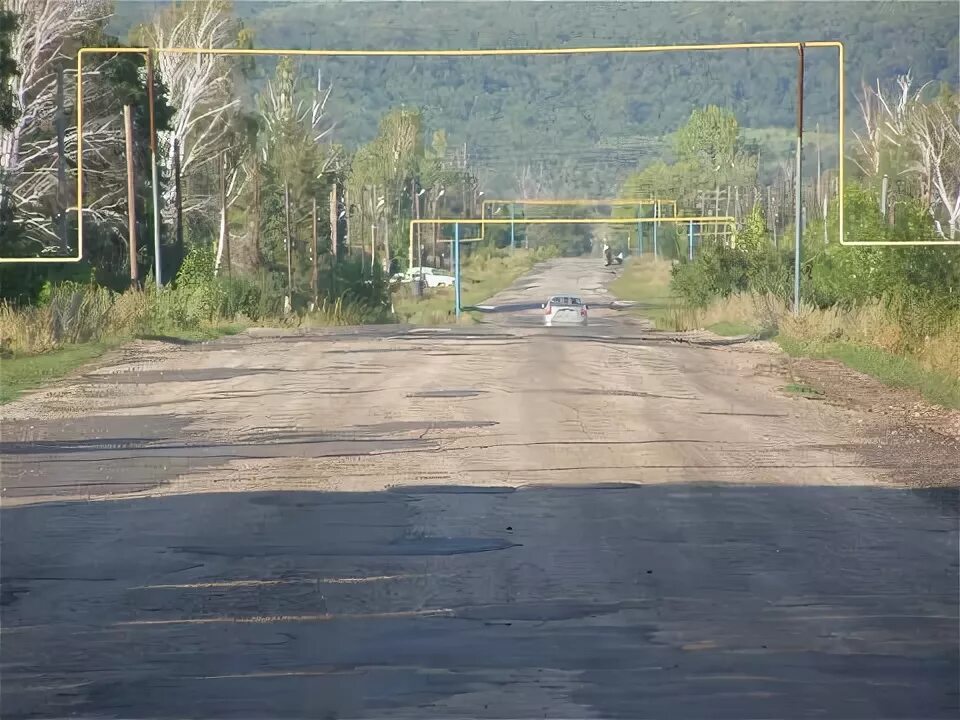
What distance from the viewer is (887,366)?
2398 cm

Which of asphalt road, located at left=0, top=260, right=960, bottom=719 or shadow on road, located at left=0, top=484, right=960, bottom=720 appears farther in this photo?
asphalt road, located at left=0, top=260, right=960, bottom=719

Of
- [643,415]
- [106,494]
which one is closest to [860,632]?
[106,494]

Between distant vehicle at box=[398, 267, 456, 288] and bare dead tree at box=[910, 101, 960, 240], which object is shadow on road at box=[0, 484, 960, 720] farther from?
distant vehicle at box=[398, 267, 456, 288]

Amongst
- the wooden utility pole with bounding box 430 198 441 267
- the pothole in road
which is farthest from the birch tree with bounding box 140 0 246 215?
the wooden utility pole with bounding box 430 198 441 267

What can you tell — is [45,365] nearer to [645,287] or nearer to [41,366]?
[41,366]

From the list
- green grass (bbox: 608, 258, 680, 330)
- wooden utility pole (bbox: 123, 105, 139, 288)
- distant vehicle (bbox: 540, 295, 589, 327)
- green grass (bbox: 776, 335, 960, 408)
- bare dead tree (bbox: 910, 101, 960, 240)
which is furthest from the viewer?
green grass (bbox: 608, 258, 680, 330)

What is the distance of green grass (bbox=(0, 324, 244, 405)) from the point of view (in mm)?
20766

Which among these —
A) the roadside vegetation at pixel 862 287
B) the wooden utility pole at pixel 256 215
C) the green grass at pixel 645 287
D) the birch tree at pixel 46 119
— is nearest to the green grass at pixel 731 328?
the roadside vegetation at pixel 862 287

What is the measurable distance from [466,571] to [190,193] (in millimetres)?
60868

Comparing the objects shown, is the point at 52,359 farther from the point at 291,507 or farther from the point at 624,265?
the point at 624,265

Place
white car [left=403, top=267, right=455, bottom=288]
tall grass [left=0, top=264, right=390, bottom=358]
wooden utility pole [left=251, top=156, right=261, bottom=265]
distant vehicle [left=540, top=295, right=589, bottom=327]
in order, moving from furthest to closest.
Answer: white car [left=403, top=267, right=455, bottom=288] → wooden utility pole [left=251, top=156, right=261, bottom=265] → distant vehicle [left=540, top=295, right=589, bottom=327] → tall grass [left=0, top=264, right=390, bottom=358]

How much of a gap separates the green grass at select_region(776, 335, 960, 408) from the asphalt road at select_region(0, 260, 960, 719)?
2050 mm

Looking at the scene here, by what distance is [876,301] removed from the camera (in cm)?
3262

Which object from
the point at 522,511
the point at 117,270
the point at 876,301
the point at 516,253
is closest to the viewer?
the point at 522,511
